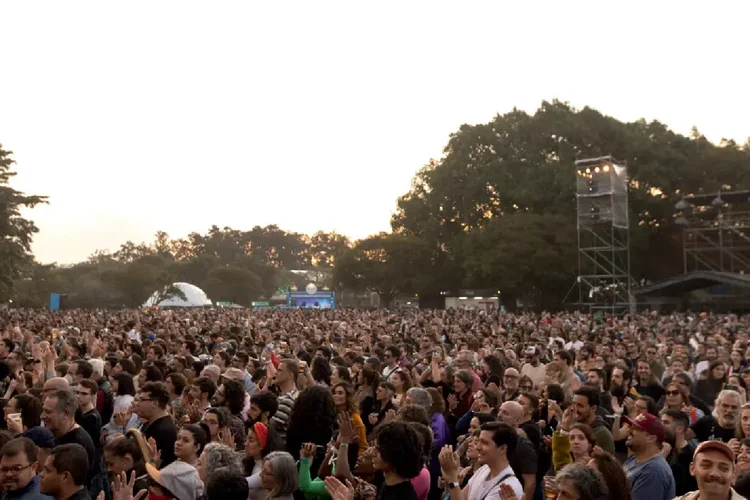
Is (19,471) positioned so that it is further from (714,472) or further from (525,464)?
(714,472)

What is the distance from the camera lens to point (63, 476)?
4.23 m

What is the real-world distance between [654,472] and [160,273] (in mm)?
67388

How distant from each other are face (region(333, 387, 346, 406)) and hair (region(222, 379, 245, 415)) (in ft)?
3.02

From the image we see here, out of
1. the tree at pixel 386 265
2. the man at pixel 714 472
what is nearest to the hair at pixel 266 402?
the man at pixel 714 472

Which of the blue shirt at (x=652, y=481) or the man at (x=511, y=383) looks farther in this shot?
the man at (x=511, y=383)

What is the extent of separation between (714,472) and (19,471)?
357cm

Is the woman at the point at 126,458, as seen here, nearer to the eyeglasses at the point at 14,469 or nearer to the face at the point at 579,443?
the eyeglasses at the point at 14,469

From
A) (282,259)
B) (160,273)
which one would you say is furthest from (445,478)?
(282,259)

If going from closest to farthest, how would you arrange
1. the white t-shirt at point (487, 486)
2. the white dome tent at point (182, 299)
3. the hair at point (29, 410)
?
the white t-shirt at point (487, 486) < the hair at point (29, 410) < the white dome tent at point (182, 299)

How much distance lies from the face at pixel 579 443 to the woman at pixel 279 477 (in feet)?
5.81

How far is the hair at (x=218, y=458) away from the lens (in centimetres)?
436

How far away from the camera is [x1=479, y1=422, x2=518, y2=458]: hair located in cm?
446

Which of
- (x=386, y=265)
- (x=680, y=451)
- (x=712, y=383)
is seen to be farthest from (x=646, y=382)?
(x=386, y=265)

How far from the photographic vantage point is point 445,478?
13.7 feet
